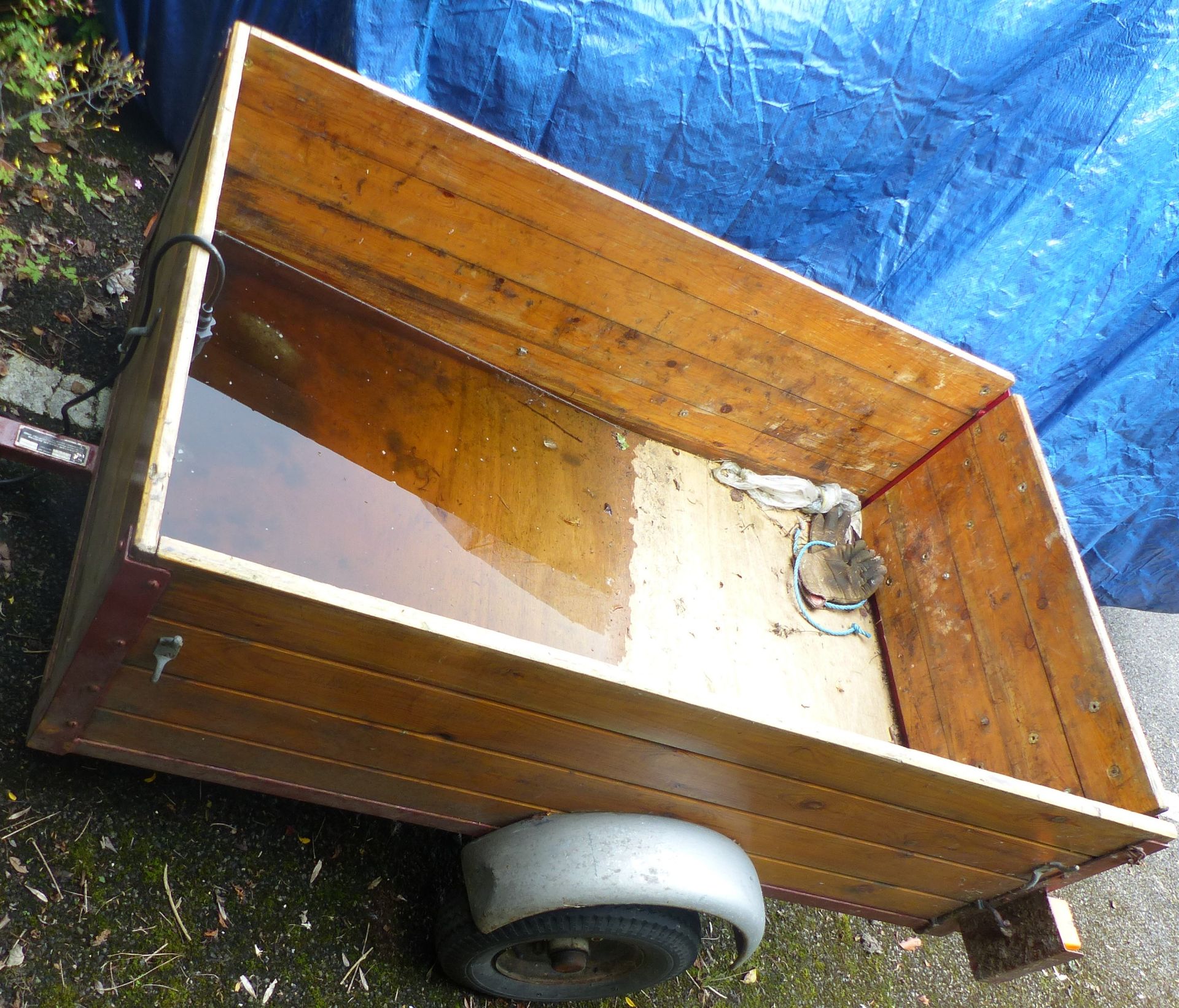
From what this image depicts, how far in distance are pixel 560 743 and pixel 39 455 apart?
1.22 metres

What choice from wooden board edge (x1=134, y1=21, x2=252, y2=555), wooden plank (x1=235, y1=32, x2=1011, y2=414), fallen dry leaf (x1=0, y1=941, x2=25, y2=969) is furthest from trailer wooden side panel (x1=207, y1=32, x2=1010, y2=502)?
fallen dry leaf (x1=0, y1=941, x2=25, y2=969)

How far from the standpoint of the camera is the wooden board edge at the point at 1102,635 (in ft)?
6.03

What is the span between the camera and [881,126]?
261 cm

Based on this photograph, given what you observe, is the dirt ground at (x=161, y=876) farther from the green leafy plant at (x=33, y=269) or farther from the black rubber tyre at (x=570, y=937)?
the black rubber tyre at (x=570, y=937)

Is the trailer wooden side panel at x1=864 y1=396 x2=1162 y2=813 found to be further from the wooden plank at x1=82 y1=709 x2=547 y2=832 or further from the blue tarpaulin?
the wooden plank at x1=82 y1=709 x2=547 y2=832

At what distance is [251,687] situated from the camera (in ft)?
4.31

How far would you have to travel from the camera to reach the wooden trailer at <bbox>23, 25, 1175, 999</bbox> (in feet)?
4.36

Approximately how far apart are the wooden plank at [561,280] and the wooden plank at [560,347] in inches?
0.7

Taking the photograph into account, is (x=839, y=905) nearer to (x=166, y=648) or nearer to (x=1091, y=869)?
(x=1091, y=869)

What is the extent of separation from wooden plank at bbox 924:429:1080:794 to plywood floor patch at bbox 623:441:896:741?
1.03 feet

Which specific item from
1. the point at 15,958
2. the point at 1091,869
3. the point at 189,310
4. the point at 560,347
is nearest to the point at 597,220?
the point at 560,347

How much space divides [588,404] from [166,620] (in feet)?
5.67

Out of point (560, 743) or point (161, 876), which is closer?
point (560, 743)

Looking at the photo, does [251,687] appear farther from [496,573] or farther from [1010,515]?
[1010,515]
